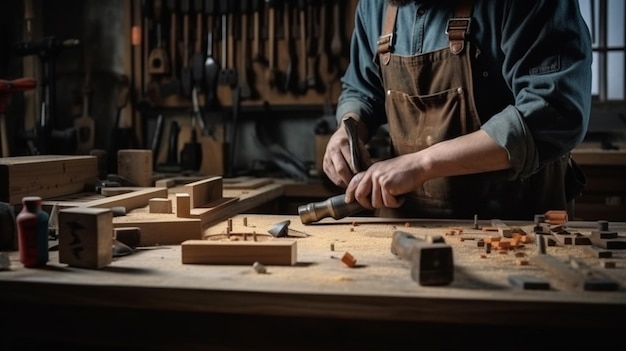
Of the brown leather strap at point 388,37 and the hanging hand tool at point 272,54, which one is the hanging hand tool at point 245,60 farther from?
the brown leather strap at point 388,37

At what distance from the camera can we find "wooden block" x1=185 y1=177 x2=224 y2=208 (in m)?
2.02

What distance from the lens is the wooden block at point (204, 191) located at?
2.02m

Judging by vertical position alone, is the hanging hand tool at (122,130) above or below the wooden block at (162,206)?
above

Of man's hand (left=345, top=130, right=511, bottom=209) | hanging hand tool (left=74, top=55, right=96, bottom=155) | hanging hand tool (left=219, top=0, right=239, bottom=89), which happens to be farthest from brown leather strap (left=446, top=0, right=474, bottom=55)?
hanging hand tool (left=74, top=55, right=96, bottom=155)

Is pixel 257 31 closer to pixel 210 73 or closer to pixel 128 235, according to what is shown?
pixel 210 73

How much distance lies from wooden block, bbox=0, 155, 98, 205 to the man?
894mm

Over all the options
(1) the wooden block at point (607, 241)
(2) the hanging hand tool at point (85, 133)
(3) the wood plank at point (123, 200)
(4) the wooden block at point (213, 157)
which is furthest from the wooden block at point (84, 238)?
(2) the hanging hand tool at point (85, 133)

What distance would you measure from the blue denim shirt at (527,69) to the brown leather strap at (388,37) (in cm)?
10

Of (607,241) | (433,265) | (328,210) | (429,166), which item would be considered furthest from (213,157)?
(433,265)

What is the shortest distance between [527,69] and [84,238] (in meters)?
1.28

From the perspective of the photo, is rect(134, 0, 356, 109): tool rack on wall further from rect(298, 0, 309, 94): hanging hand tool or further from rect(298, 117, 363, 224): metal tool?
rect(298, 117, 363, 224): metal tool

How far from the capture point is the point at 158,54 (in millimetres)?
4160

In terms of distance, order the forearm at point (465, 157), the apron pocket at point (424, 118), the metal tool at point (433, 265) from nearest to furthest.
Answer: the metal tool at point (433, 265), the forearm at point (465, 157), the apron pocket at point (424, 118)

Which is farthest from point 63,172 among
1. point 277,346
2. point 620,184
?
point 620,184
